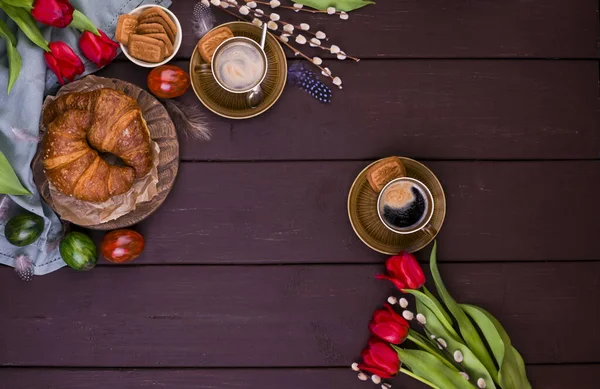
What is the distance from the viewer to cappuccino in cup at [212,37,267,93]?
1212mm

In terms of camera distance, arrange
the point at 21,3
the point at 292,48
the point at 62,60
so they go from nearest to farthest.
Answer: the point at 21,3, the point at 62,60, the point at 292,48

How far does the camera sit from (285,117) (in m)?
1.29

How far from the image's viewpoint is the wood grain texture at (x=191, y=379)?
1.29 m

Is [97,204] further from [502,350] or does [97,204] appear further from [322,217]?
[502,350]

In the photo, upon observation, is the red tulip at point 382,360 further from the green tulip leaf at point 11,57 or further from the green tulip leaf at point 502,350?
the green tulip leaf at point 11,57

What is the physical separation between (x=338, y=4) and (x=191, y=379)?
0.84 metres

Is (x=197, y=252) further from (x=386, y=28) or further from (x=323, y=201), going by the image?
(x=386, y=28)

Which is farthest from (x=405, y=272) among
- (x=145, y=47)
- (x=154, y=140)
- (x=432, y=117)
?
(x=145, y=47)

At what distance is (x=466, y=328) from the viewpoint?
3.94 feet

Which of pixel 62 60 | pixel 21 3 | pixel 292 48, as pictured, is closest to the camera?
pixel 21 3

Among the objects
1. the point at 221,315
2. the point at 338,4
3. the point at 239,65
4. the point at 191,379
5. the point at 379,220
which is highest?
the point at 338,4

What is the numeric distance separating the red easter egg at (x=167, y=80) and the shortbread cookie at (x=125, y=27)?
0.08m

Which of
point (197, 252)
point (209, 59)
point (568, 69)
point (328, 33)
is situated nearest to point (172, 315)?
point (197, 252)

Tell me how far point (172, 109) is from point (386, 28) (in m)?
0.48
